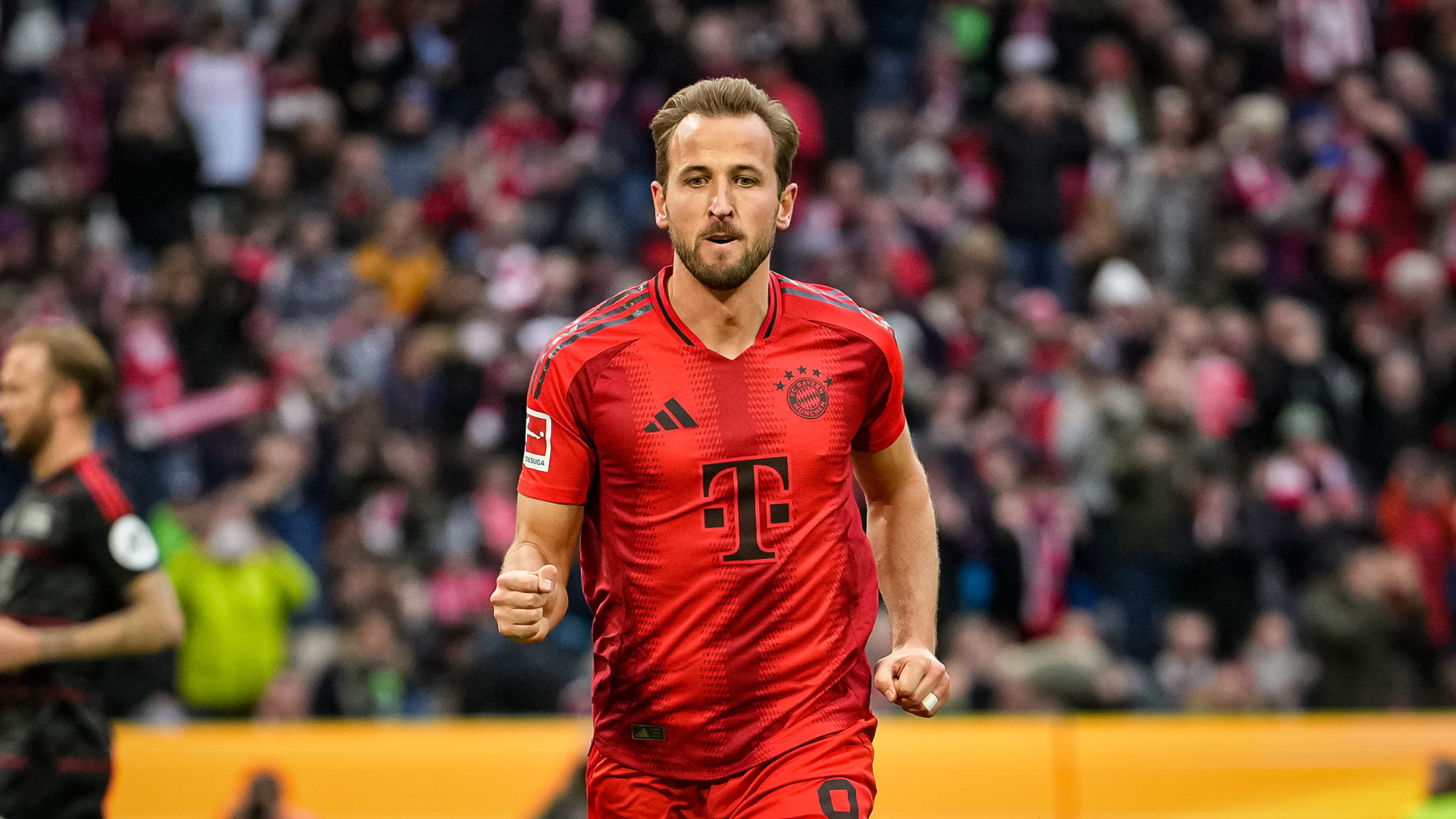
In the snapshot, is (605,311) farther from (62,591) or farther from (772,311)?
(62,591)

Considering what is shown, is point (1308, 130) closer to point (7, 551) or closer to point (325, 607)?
point (325, 607)

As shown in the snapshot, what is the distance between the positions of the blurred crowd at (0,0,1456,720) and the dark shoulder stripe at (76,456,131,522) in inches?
224

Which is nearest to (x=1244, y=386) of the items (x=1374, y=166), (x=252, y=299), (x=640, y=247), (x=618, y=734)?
(x=1374, y=166)

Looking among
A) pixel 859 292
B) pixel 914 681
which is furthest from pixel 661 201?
pixel 859 292

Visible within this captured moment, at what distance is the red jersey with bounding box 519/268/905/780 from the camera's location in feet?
14.8

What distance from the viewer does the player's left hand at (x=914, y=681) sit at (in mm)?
4383

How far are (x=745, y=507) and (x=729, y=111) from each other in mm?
1028

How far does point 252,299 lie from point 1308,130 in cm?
942

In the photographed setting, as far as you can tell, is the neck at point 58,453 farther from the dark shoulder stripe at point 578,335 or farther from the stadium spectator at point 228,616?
the stadium spectator at point 228,616

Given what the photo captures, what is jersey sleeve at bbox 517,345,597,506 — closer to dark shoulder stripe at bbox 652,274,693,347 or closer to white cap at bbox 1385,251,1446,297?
dark shoulder stripe at bbox 652,274,693,347

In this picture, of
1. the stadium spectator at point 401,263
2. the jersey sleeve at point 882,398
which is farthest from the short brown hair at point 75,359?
the stadium spectator at point 401,263

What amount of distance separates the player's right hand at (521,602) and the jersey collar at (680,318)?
85 centimetres

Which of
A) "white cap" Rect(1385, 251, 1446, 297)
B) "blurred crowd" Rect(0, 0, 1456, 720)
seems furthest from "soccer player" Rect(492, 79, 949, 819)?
"white cap" Rect(1385, 251, 1446, 297)

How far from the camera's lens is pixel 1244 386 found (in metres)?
13.6
